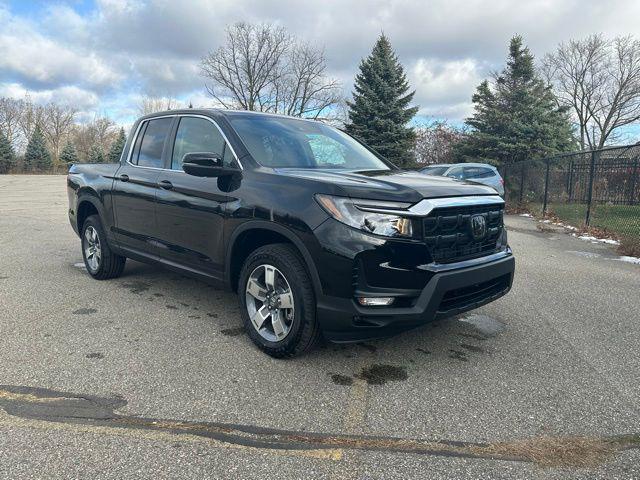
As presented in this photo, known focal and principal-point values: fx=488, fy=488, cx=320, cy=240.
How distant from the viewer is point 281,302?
134 inches

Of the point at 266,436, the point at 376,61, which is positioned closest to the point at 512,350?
the point at 266,436

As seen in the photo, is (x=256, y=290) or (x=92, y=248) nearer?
(x=256, y=290)

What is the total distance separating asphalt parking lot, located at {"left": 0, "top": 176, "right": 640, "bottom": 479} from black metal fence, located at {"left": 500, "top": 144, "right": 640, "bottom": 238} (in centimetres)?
676

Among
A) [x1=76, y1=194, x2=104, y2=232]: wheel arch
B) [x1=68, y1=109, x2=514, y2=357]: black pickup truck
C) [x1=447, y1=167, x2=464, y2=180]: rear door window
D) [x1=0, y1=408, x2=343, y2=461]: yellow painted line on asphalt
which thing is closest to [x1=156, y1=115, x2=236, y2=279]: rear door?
[x1=68, y1=109, x2=514, y2=357]: black pickup truck

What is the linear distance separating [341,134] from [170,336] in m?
2.59

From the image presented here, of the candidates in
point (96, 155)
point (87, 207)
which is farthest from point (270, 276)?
point (96, 155)

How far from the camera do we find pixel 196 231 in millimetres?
4070

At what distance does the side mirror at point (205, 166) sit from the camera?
11.9ft

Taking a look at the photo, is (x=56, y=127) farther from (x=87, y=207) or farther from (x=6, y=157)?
(x=87, y=207)

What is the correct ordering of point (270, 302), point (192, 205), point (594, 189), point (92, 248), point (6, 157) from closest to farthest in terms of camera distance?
point (270, 302) → point (192, 205) → point (92, 248) → point (594, 189) → point (6, 157)

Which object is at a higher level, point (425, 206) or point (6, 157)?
point (6, 157)

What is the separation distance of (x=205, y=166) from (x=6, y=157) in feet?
189

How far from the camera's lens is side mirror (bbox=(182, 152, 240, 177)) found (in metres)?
3.64

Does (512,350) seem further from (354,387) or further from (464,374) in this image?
(354,387)
